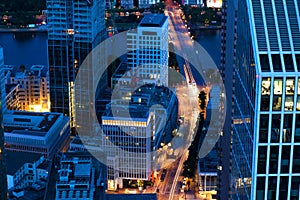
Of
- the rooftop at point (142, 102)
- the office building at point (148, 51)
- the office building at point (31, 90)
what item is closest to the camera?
the rooftop at point (142, 102)

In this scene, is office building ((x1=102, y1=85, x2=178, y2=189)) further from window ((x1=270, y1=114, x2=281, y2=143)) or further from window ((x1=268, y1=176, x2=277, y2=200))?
window ((x1=270, y1=114, x2=281, y2=143))

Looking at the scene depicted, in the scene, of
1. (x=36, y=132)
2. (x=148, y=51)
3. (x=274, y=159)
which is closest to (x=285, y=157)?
(x=274, y=159)

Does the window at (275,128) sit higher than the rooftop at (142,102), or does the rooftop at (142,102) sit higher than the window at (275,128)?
the rooftop at (142,102)

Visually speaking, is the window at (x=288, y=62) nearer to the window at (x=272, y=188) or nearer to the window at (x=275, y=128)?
the window at (x=275, y=128)

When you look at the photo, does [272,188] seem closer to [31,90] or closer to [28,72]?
[31,90]

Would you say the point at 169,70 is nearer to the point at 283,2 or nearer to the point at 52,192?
the point at 52,192

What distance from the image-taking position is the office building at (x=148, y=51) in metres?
37.5

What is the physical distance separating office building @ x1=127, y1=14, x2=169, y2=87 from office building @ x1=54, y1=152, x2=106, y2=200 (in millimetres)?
Answer: 15469

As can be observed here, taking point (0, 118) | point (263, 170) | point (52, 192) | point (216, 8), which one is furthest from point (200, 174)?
point (216, 8)

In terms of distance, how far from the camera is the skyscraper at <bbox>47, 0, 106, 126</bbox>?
33094mm

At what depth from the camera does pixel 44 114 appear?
109 feet

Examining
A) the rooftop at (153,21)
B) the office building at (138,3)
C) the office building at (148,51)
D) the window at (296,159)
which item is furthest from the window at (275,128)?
the office building at (138,3)

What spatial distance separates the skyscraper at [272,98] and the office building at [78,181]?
10.0m

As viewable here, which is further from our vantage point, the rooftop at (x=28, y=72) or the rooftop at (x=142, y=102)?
the rooftop at (x=28, y=72)
